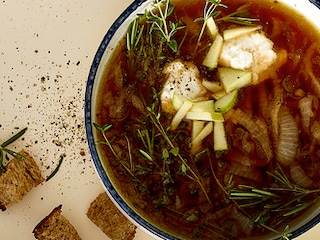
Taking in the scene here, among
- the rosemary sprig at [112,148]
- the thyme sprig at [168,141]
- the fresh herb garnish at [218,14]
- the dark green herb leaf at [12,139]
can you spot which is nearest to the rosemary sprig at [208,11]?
the fresh herb garnish at [218,14]

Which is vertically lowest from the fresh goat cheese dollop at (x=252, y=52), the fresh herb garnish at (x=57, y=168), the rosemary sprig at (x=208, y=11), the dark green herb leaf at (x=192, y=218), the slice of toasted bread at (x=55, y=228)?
the dark green herb leaf at (x=192, y=218)

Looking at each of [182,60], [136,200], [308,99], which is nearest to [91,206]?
[136,200]

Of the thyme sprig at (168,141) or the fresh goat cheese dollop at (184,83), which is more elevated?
the fresh goat cheese dollop at (184,83)

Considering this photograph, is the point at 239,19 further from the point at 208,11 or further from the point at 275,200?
the point at 275,200

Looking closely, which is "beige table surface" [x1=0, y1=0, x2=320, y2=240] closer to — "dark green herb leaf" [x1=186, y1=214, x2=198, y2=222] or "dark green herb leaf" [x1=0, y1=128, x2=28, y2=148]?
"dark green herb leaf" [x1=0, y1=128, x2=28, y2=148]

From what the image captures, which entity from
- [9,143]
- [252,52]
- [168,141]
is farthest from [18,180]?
[252,52]

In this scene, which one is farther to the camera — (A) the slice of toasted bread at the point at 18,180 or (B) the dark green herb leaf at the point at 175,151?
(A) the slice of toasted bread at the point at 18,180

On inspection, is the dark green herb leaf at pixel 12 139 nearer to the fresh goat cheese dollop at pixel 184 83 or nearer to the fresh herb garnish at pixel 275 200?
the fresh goat cheese dollop at pixel 184 83
